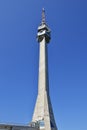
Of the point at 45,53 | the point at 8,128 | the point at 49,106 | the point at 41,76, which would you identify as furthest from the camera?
the point at 45,53

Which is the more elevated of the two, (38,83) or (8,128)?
(38,83)

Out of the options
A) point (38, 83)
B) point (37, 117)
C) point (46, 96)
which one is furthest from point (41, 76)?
point (37, 117)

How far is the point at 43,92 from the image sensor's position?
62.7 metres

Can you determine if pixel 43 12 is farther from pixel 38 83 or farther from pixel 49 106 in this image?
pixel 49 106

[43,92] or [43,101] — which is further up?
[43,92]

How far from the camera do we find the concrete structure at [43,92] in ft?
187

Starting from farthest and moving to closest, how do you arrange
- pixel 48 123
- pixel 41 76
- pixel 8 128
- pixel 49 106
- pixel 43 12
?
pixel 43 12, pixel 41 76, pixel 49 106, pixel 48 123, pixel 8 128

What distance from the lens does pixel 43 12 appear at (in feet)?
270

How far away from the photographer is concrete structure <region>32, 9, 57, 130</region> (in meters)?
57.0

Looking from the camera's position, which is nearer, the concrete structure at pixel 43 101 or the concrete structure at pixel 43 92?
the concrete structure at pixel 43 101

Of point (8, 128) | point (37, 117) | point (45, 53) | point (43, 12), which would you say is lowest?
point (8, 128)

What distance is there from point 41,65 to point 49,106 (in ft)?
46.9

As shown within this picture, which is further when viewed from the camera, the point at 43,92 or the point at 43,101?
the point at 43,92

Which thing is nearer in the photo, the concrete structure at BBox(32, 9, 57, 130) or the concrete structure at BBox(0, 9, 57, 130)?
the concrete structure at BBox(0, 9, 57, 130)
